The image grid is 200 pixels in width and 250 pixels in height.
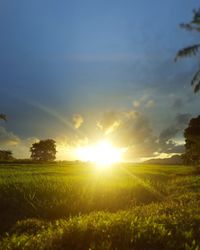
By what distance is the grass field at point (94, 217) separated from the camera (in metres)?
8.46

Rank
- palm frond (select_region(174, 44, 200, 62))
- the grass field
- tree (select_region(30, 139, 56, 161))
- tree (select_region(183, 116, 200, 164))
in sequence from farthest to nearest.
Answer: tree (select_region(30, 139, 56, 161)), tree (select_region(183, 116, 200, 164)), palm frond (select_region(174, 44, 200, 62)), the grass field

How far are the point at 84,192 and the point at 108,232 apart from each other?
10.9 m

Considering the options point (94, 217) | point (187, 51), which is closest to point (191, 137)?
point (187, 51)

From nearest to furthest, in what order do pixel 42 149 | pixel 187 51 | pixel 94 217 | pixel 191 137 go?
pixel 94 217
pixel 187 51
pixel 191 137
pixel 42 149

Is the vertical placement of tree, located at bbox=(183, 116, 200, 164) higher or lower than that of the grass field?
higher

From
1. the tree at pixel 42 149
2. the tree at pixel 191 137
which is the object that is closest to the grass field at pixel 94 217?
the tree at pixel 191 137

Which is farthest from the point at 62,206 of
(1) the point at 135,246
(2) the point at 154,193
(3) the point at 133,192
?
(1) the point at 135,246

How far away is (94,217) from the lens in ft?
37.9

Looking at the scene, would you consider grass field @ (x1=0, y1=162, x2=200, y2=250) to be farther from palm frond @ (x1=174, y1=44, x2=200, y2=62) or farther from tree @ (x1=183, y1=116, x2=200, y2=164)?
tree @ (x1=183, y1=116, x2=200, y2=164)

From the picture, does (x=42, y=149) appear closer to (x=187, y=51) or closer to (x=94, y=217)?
(x=187, y=51)

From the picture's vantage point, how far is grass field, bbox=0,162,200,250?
8.46 m

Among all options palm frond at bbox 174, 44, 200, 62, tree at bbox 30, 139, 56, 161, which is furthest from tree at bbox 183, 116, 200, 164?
tree at bbox 30, 139, 56, 161

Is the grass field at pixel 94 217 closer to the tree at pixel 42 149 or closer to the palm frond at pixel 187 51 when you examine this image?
the palm frond at pixel 187 51

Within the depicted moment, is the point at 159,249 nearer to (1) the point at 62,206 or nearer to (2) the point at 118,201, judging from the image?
(1) the point at 62,206
